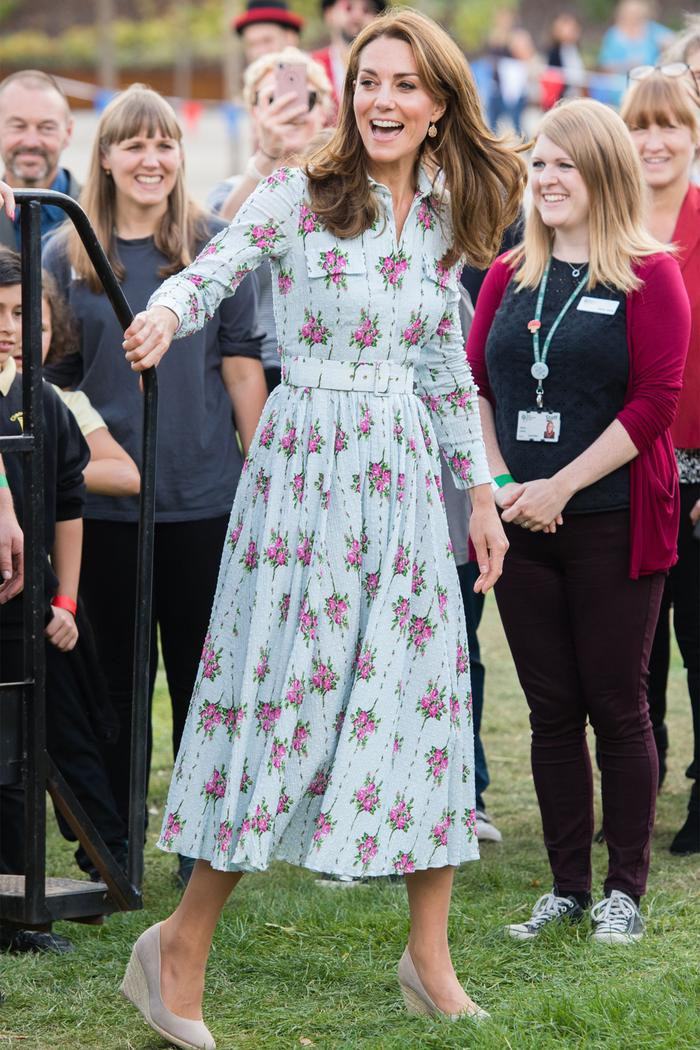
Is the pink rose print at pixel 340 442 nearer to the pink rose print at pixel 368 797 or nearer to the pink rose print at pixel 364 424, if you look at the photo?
the pink rose print at pixel 364 424

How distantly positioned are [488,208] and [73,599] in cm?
165

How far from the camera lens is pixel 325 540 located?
3.40 meters

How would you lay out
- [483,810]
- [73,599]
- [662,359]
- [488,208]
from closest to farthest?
[488,208], [662,359], [73,599], [483,810]

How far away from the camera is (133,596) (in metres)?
4.86

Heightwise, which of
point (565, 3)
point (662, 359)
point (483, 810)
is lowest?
point (483, 810)

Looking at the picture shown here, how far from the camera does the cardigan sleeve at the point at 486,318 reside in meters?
4.47

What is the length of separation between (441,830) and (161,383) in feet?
5.97

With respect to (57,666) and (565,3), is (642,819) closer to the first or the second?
(57,666)

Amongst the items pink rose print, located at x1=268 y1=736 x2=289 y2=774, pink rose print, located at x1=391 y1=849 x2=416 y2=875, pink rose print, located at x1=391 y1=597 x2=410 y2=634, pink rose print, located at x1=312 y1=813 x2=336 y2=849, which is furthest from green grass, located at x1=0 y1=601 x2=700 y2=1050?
pink rose print, located at x1=391 y1=597 x2=410 y2=634

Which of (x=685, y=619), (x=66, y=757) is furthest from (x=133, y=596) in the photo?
(x=685, y=619)

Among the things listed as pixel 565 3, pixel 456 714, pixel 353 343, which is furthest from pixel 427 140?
pixel 565 3

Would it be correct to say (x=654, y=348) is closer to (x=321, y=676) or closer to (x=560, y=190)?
(x=560, y=190)

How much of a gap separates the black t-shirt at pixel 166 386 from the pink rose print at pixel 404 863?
5.33ft

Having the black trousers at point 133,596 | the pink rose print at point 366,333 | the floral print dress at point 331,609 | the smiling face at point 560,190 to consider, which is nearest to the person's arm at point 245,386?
the black trousers at point 133,596
